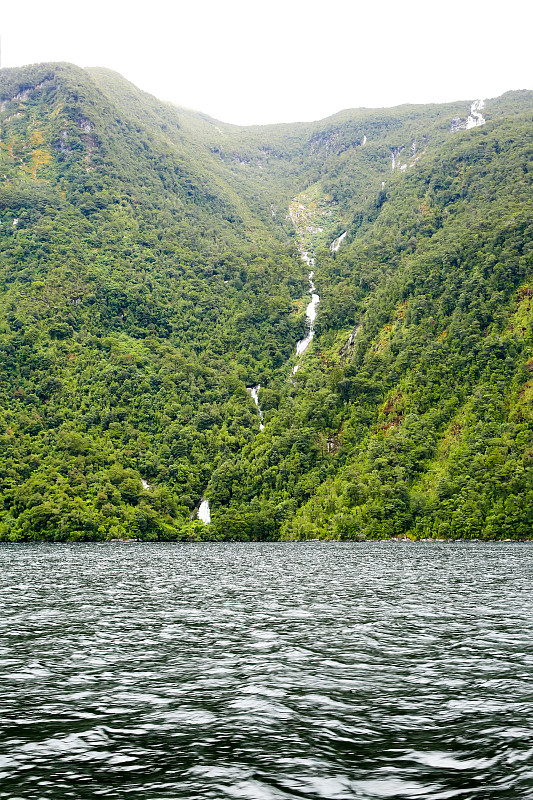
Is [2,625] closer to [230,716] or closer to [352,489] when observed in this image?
[230,716]

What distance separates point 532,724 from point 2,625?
1233 inches

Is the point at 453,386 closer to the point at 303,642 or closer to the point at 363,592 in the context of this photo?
the point at 363,592

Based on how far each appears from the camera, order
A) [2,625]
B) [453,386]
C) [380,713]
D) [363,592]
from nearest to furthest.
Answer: [380,713] → [2,625] → [363,592] → [453,386]

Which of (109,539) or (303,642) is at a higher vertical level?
(303,642)

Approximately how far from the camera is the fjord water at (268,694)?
Answer: 1586 centimetres

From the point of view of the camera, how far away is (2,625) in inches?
1533

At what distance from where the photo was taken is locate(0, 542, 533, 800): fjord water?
52.0 ft

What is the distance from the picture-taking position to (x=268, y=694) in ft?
80.3

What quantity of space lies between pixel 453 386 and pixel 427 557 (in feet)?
348

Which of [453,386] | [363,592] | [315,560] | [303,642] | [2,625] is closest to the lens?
[303,642]

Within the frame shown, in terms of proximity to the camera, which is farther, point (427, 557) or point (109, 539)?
point (109, 539)

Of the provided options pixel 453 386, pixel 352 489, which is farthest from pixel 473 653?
pixel 453 386

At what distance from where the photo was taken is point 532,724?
798 inches

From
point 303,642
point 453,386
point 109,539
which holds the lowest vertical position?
point 109,539
